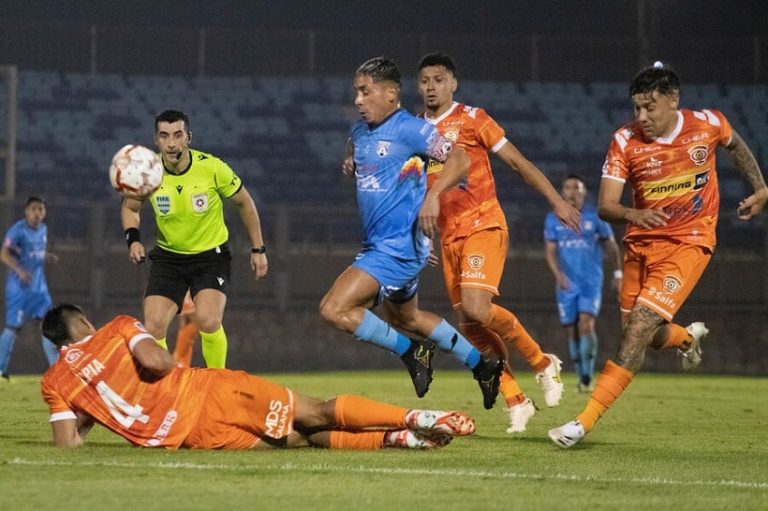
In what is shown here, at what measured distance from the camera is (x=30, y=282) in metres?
17.0

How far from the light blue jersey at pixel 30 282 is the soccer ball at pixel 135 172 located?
26.8 feet

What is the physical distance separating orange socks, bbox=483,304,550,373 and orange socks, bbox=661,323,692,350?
2.71 feet

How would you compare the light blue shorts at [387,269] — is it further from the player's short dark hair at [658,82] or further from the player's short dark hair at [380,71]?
the player's short dark hair at [658,82]

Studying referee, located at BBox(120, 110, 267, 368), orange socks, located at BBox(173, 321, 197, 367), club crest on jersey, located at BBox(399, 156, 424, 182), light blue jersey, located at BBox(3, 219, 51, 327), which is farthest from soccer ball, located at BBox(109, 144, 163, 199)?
light blue jersey, located at BBox(3, 219, 51, 327)

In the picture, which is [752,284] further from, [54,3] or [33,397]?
[54,3]

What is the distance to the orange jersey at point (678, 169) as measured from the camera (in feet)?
28.2

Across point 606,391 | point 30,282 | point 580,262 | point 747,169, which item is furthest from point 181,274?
point 30,282

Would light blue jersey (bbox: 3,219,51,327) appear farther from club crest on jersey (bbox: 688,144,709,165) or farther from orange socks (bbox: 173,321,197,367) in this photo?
club crest on jersey (bbox: 688,144,709,165)

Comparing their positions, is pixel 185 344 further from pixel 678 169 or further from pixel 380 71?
pixel 678 169

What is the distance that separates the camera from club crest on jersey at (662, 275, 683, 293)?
8.41 m

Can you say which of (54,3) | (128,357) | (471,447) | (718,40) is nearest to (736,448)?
(471,447)

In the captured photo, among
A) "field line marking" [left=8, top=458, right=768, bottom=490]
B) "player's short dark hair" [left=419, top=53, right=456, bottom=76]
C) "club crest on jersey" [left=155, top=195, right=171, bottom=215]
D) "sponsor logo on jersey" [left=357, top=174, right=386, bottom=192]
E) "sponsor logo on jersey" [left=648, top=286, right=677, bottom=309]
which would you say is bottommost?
"field line marking" [left=8, top=458, right=768, bottom=490]

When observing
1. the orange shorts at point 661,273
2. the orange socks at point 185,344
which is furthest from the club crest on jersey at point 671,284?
the orange socks at point 185,344

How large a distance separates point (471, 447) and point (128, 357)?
6.96 feet
